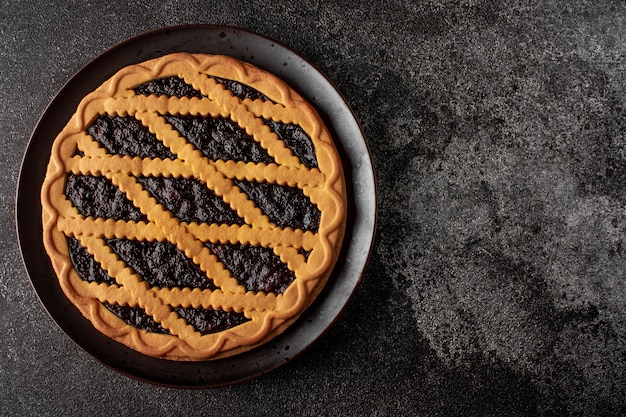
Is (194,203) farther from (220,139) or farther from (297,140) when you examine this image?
(297,140)

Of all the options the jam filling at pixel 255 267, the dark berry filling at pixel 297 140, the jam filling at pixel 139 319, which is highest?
the dark berry filling at pixel 297 140

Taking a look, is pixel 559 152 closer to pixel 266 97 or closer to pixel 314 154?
pixel 314 154

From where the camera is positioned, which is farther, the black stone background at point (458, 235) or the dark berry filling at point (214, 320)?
the black stone background at point (458, 235)

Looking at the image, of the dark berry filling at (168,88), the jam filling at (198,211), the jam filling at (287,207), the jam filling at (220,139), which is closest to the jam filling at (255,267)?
the jam filling at (198,211)

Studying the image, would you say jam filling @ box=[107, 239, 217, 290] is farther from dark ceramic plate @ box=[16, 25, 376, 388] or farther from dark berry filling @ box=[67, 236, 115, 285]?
dark ceramic plate @ box=[16, 25, 376, 388]

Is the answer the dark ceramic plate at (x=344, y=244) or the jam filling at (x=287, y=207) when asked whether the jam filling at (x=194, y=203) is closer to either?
the jam filling at (x=287, y=207)

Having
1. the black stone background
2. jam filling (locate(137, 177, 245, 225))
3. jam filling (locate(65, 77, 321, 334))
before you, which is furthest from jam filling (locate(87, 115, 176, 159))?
the black stone background

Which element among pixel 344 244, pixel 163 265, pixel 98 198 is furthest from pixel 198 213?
pixel 344 244

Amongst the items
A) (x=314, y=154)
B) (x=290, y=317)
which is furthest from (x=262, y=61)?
(x=290, y=317)
